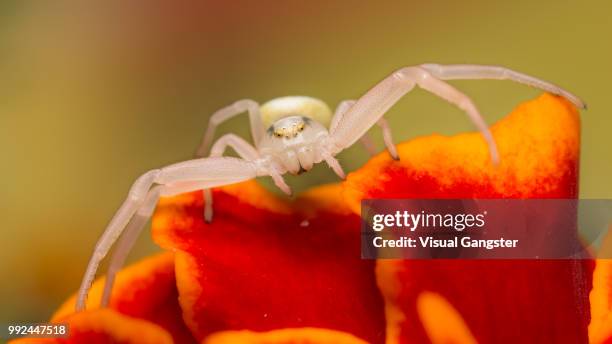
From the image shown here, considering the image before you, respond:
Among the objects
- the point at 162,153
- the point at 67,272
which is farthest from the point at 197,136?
the point at 67,272

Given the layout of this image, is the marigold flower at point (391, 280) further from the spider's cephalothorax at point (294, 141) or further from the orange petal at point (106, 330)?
the spider's cephalothorax at point (294, 141)

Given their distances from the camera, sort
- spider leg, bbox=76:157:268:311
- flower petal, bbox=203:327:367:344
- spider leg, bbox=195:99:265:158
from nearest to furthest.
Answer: flower petal, bbox=203:327:367:344 < spider leg, bbox=76:157:268:311 < spider leg, bbox=195:99:265:158

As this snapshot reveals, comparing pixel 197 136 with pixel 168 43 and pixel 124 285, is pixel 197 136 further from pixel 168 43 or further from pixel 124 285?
pixel 124 285

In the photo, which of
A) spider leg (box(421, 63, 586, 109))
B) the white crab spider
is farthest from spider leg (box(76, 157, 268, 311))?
spider leg (box(421, 63, 586, 109))

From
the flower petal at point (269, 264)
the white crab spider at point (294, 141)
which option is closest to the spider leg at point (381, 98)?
the white crab spider at point (294, 141)

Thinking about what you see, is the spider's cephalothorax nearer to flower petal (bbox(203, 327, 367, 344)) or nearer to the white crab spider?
the white crab spider

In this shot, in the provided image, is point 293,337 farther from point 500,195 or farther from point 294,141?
point 294,141

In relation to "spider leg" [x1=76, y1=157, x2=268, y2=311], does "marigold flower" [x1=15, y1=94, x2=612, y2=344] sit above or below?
below
